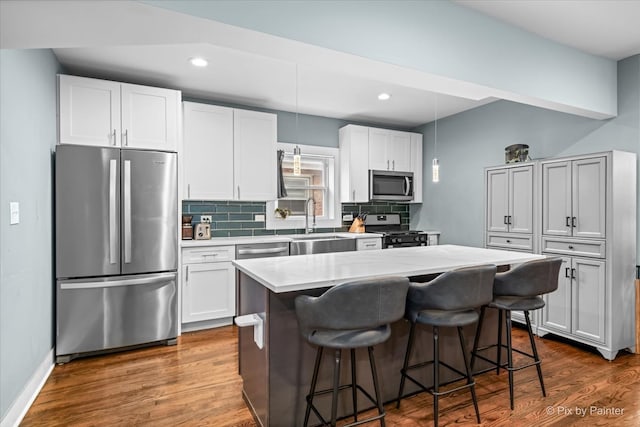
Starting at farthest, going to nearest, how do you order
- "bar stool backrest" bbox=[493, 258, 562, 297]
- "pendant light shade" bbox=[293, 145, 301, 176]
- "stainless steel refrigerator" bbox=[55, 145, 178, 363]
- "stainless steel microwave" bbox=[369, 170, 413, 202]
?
"stainless steel microwave" bbox=[369, 170, 413, 202] → "stainless steel refrigerator" bbox=[55, 145, 178, 363] → "pendant light shade" bbox=[293, 145, 301, 176] → "bar stool backrest" bbox=[493, 258, 562, 297]

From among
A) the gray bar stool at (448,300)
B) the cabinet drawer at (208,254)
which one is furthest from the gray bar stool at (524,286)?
the cabinet drawer at (208,254)

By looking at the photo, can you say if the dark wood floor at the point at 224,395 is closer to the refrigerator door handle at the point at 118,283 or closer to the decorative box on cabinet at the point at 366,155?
the refrigerator door handle at the point at 118,283

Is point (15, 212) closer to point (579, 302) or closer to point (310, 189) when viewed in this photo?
point (310, 189)

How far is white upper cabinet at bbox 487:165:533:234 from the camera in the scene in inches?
141

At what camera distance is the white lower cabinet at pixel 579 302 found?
10.0 ft

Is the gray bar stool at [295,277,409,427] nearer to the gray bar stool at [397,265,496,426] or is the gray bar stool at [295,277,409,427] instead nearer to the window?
the gray bar stool at [397,265,496,426]

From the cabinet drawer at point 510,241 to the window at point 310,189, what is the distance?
6.65ft

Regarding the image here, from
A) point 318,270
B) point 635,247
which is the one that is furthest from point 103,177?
point 635,247

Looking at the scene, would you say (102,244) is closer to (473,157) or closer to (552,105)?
(552,105)

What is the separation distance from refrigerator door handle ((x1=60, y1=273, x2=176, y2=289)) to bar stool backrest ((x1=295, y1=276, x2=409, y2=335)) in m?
2.06

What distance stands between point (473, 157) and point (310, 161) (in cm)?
Result: 218

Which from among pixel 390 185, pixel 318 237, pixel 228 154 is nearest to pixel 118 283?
pixel 228 154

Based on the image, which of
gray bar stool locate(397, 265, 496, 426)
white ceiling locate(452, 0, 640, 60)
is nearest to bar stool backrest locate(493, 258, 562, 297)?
gray bar stool locate(397, 265, 496, 426)

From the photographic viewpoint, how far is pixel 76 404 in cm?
233
